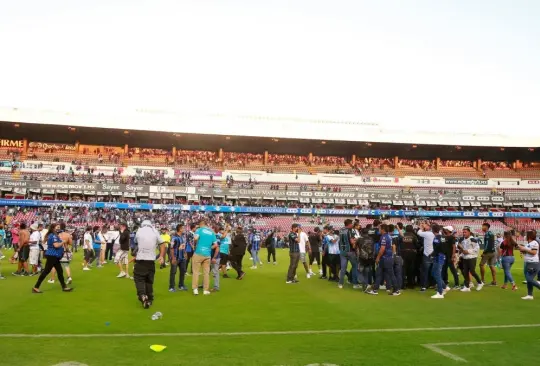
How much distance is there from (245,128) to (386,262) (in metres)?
40.5

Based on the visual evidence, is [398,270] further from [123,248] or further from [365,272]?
[123,248]

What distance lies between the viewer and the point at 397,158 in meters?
54.7

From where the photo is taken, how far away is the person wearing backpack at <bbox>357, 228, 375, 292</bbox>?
1208cm

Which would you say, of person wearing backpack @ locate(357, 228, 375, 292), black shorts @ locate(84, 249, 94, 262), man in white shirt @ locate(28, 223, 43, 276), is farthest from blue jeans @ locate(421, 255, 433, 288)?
black shorts @ locate(84, 249, 94, 262)

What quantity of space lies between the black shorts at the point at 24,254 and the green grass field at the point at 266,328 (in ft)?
8.74

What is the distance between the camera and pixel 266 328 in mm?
7785

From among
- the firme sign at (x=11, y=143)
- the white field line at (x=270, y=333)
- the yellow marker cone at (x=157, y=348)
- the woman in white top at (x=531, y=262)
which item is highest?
the firme sign at (x=11, y=143)

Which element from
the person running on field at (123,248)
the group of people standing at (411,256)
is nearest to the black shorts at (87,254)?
the person running on field at (123,248)

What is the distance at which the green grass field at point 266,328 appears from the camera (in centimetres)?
602

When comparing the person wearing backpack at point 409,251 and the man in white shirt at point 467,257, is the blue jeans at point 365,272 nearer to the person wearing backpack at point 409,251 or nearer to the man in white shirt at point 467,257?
the person wearing backpack at point 409,251

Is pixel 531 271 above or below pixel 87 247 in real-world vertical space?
above

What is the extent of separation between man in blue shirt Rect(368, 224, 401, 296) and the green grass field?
485 millimetres

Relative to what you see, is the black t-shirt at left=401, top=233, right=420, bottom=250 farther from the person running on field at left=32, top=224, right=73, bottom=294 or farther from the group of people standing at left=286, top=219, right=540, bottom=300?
the person running on field at left=32, top=224, right=73, bottom=294

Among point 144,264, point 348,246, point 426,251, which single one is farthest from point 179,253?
point 426,251
